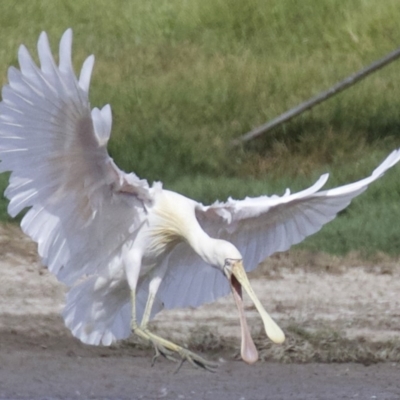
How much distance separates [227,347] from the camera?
8.27m

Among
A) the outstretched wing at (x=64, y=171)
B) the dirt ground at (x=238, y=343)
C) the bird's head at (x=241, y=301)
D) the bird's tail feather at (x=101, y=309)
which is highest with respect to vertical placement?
the outstretched wing at (x=64, y=171)

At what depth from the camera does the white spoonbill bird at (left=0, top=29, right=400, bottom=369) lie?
18.1 ft

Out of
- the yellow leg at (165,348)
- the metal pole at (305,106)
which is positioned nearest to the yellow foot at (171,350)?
the yellow leg at (165,348)

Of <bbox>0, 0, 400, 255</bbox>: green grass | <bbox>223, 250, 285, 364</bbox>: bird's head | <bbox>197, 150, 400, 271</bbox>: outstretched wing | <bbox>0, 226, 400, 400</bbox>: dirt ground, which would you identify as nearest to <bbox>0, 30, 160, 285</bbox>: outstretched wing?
<bbox>197, 150, 400, 271</bbox>: outstretched wing

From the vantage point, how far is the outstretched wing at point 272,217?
640 cm

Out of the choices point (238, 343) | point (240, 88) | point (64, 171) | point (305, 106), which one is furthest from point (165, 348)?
point (240, 88)

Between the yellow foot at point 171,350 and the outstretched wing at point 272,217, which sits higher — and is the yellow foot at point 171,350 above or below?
below

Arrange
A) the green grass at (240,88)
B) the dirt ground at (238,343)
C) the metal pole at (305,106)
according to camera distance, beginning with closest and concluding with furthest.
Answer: the dirt ground at (238,343)
the green grass at (240,88)
the metal pole at (305,106)

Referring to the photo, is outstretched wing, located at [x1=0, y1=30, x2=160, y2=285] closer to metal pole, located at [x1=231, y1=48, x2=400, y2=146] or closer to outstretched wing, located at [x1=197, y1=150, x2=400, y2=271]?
outstretched wing, located at [x1=197, y1=150, x2=400, y2=271]

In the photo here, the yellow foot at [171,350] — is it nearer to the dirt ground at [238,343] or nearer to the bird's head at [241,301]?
the bird's head at [241,301]

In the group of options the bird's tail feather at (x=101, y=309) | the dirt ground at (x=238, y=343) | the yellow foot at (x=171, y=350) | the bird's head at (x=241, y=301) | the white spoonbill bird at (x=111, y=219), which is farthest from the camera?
the dirt ground at (x=238, y=343)

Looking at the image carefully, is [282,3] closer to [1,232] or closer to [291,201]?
[1,232]

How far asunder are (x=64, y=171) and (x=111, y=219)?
50 cm

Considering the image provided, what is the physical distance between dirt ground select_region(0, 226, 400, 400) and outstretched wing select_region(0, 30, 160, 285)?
5.21 feet
